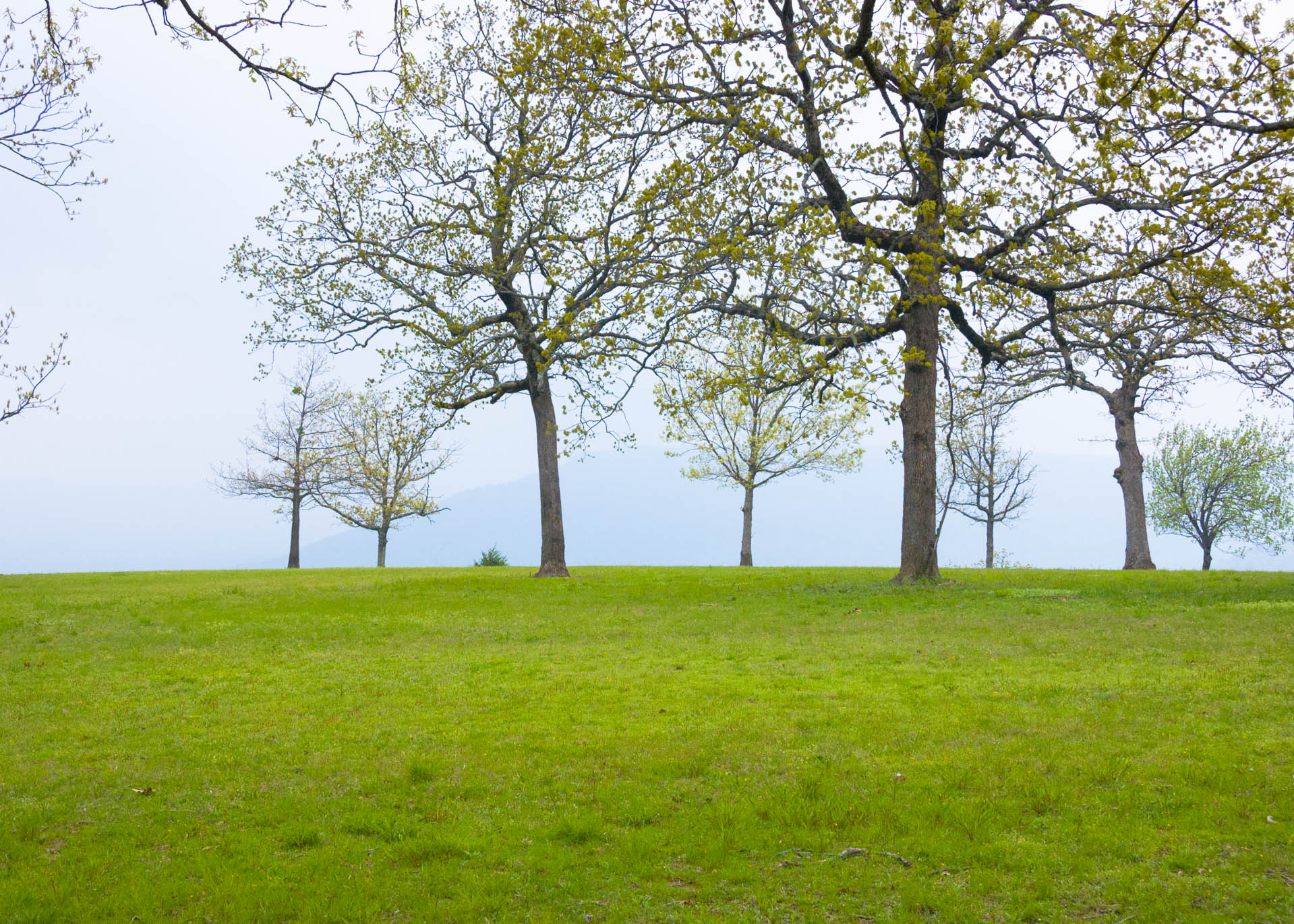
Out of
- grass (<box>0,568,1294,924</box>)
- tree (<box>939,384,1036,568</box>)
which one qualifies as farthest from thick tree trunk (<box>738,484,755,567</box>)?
grass (<box>0,568,1294,924</box>)

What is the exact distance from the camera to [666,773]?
9.48 m

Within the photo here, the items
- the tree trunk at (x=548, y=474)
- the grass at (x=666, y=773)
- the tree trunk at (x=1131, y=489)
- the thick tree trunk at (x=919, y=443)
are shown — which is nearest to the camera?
the grass at (x=666, y=773)

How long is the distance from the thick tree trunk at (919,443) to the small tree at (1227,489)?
131 feet

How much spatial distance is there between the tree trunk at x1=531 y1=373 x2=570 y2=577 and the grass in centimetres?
1244

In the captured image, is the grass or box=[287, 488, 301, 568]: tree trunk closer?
the grass

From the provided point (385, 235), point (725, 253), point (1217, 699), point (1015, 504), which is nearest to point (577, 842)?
point (1217, 699)

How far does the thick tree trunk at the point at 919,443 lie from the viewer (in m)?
24.3

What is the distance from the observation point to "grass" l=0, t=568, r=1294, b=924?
679 cm

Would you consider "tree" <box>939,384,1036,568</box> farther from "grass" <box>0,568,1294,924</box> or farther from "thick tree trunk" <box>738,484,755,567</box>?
"grass" <box>0,568,1294,924</box>

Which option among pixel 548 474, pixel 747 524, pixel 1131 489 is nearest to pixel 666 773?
pixel 548 474

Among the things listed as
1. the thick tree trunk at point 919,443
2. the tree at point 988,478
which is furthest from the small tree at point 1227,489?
the thick tree trunk at point 919,443

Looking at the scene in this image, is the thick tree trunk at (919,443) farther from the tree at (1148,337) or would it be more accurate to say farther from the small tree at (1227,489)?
the small tree at (1227,489)

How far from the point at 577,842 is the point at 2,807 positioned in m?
5.75

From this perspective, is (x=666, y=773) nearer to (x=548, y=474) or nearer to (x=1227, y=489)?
(x=548, y=474)
